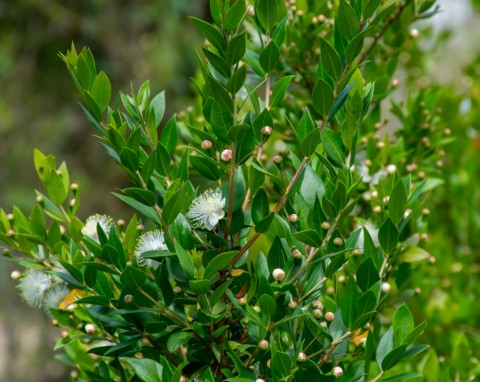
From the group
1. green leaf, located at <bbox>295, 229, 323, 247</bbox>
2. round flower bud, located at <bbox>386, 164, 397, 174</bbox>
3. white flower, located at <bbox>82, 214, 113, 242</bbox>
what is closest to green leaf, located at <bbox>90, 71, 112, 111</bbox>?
white flower, located at <bbox>82, 214, 113, 242</bbox>

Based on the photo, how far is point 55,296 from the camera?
3.50 ft

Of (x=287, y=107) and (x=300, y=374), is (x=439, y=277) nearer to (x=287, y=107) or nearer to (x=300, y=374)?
(x=287, y=107)

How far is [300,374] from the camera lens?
0.85m

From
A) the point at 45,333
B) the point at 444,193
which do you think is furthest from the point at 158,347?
the point at 45,333

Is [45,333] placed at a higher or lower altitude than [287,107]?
lower

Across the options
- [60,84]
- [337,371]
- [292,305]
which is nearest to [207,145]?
[292,305]

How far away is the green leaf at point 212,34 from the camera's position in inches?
34.0

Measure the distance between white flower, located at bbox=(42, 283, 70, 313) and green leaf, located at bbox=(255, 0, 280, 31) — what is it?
0.52m

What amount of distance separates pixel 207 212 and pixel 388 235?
0.25 m

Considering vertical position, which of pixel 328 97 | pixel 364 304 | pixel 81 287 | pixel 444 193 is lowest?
pixel 444 193

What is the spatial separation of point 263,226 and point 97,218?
1.10ft

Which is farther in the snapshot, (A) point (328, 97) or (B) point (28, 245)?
(B) point (28, 245)

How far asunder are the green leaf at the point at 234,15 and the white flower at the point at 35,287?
19.6 inches

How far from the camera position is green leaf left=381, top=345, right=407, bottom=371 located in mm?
834
